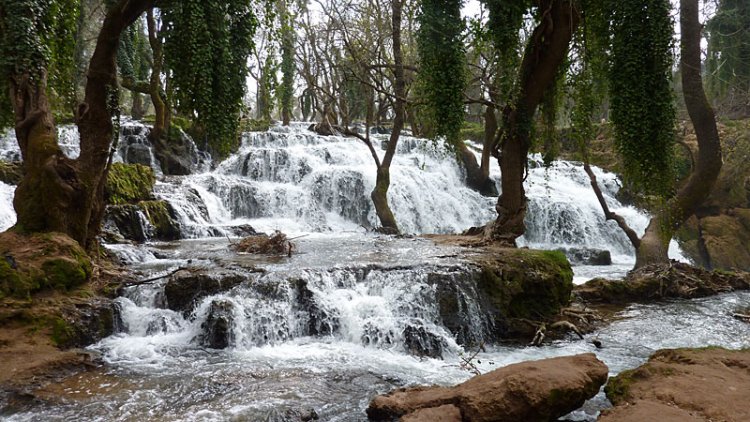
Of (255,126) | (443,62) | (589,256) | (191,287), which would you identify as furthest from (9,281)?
(255,126)

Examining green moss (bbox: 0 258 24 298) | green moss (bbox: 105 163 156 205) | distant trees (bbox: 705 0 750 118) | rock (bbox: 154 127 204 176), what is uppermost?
distant trees (bbox: 705 0 750 118)

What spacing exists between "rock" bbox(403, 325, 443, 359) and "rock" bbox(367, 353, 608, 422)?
7.41 ft

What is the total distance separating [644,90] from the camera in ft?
27.0

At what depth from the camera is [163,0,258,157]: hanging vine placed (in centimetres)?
611

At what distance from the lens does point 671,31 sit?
7969 millimetres

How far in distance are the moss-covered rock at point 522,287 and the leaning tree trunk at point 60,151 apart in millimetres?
6295

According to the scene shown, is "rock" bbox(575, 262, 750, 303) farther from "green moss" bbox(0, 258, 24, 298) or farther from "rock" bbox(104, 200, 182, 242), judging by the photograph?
"rock" bbox(104, 200, 182, 242)

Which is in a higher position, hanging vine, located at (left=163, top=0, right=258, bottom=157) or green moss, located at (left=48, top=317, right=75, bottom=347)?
hanging vine, located at (left=163, top=0, right=258, bottom=157)

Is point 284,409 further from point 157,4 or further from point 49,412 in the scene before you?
point 157,4

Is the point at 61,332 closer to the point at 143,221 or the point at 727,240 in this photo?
the point at 143,221

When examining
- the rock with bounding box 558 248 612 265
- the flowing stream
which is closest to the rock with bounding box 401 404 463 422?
the flowing stream

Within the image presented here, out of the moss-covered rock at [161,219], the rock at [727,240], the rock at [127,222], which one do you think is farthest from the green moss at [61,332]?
the rock at [727,240]

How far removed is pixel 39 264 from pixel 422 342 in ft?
17.4

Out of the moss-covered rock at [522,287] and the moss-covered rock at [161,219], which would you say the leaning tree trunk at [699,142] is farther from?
the moss-covered rock at [161,219]
